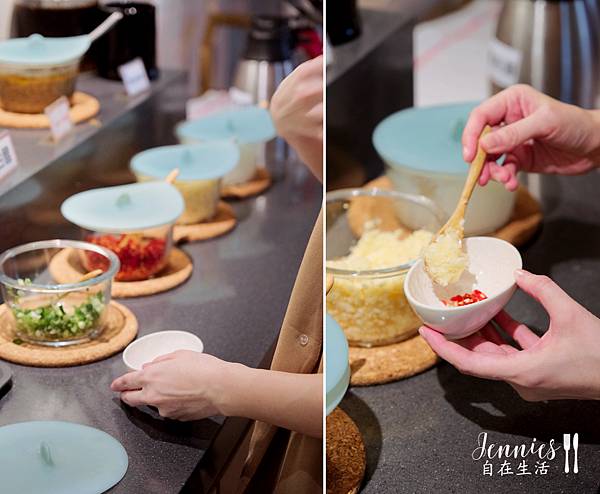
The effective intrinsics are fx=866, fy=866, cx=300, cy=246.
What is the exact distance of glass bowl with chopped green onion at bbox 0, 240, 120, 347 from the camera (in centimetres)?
83

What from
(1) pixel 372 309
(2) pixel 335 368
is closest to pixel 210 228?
(1) pixel 372 309

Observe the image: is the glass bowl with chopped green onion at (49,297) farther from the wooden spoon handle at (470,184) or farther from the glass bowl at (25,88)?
the wooden spoon handle at (470,184)

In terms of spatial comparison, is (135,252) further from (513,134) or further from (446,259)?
(513,134)

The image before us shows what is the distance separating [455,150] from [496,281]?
14.0 inches

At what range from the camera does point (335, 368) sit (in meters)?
0.84

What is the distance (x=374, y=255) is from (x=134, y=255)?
34 cm

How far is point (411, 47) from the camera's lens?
1830 millimetres

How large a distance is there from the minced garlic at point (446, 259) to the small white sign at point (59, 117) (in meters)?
0.42

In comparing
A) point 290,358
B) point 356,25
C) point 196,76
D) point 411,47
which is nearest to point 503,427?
point 290,358

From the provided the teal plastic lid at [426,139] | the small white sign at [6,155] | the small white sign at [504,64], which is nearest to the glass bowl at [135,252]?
the small white sign at [6,155]

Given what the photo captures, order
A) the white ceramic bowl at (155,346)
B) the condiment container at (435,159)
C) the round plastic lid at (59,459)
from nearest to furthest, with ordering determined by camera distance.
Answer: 1. the round plastic lid at (59,459)
2. the white ceramic bowl at (155,346)
3. the condiment container at (435,159)

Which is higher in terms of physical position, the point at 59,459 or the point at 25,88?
the point at 25,88

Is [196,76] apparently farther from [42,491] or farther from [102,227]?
[42,491]

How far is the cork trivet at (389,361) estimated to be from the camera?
39.1 inches
